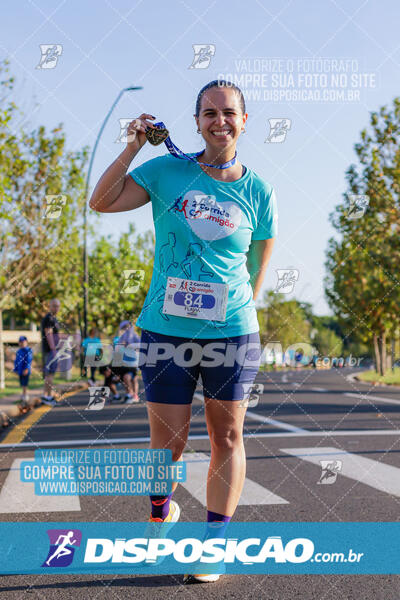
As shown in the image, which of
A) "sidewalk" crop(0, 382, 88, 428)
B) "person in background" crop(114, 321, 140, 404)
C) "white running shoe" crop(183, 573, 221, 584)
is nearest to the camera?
"white running shoe" crop(183, 573, 221, 584)

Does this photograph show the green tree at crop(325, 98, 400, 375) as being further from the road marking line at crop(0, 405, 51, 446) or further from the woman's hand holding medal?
the woman's hand holding medal

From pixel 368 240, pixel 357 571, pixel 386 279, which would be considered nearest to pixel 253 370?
pixel 357 571

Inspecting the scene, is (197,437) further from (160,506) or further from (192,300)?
(192,300)

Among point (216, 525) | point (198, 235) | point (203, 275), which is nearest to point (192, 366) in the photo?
point (203, 275)

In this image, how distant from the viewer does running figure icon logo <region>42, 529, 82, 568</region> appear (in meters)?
3.34

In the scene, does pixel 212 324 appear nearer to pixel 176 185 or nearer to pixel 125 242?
pixel 176 185

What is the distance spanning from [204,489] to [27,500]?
Answer: 1196 mm

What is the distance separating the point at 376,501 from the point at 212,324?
7.49ft

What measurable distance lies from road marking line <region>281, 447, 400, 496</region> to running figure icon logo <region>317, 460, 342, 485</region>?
4cm

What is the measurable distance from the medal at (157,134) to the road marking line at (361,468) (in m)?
3.04

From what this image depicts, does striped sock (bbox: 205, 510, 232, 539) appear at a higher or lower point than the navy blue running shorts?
lower

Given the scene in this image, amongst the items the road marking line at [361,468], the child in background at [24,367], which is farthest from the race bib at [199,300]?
the child in background at [24,367]

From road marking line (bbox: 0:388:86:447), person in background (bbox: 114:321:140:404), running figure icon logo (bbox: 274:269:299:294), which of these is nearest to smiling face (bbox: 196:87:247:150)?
running figure icon logo (bbox: 274:269:299:294)

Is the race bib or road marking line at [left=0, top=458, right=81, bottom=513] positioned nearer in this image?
the race bib
